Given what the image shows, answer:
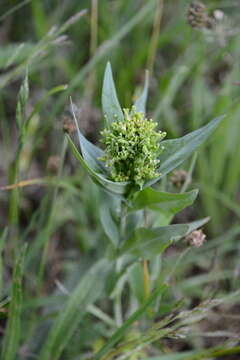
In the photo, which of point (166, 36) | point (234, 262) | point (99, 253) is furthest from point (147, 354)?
point (166, 36)

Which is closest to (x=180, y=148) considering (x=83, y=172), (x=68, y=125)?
(x=68, y=125)

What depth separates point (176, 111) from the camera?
8.29 feet

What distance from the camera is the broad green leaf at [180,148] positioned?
120cm

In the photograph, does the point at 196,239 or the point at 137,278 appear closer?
the point at 196,239

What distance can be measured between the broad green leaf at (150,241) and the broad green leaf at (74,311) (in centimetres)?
19

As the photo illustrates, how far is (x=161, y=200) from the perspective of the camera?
1.30m

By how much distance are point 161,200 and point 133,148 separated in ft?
0.66

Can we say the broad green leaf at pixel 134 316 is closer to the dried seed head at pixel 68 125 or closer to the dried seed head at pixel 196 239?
the dried seed head at pixel 196 239

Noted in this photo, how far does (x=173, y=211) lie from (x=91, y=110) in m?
1.12

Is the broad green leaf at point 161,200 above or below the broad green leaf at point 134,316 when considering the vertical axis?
above

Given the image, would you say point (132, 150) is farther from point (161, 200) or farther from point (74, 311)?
point (74, 311)

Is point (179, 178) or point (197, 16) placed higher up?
point (197, 16)

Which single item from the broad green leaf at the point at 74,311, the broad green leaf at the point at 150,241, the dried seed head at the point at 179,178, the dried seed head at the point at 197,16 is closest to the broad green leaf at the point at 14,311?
the broad green leaf at the point at 74,311

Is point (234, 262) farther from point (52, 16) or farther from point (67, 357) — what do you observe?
point (52, 16)
